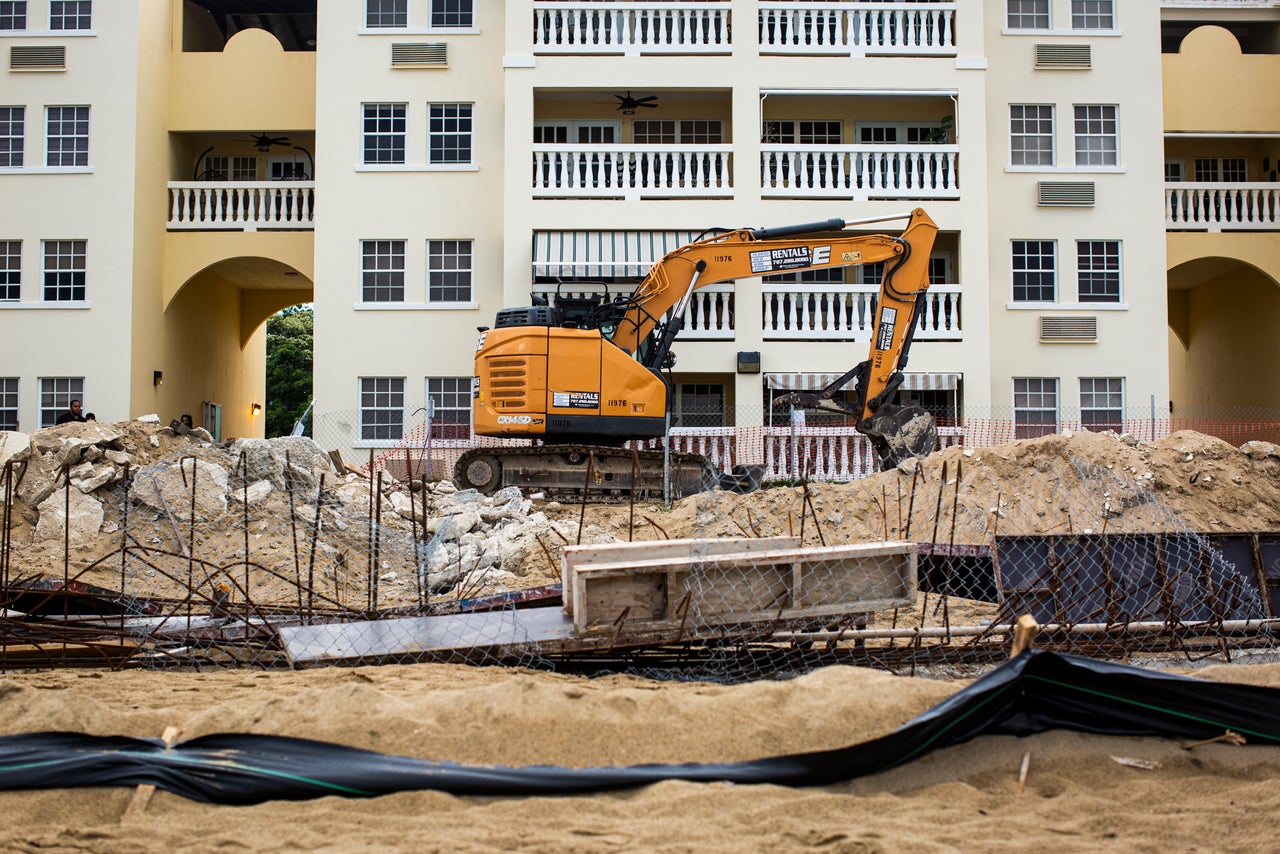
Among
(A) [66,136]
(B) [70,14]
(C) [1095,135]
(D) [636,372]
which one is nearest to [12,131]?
(A) [66,136]

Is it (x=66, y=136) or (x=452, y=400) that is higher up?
(x=66, y=136)

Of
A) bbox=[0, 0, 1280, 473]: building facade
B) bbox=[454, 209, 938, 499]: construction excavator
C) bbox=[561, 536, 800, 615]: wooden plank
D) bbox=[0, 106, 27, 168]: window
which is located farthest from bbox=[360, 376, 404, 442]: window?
bbox=[561, 536, 800, 615]: wooden plank

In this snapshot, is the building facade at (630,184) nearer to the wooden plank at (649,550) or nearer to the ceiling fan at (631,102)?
the ceiling fan at (631,102)

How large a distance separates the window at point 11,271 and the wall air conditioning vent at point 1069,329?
21.6m

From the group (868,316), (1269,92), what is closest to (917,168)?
(868,316)

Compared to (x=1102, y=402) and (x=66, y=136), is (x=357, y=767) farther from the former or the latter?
(x=66, y=136)

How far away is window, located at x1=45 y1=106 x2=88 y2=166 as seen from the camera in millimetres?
24000

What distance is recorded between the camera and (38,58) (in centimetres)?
2406

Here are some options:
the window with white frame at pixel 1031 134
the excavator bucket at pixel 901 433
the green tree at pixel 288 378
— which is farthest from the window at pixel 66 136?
the green tree at pixel 288 378

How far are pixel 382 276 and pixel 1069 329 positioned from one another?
1454cm

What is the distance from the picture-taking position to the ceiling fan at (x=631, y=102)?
2430 cm

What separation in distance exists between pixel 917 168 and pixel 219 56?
15.4 meters

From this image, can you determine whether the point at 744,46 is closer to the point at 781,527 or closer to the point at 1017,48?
the point at 1017,48

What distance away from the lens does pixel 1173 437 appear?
54.3ft
